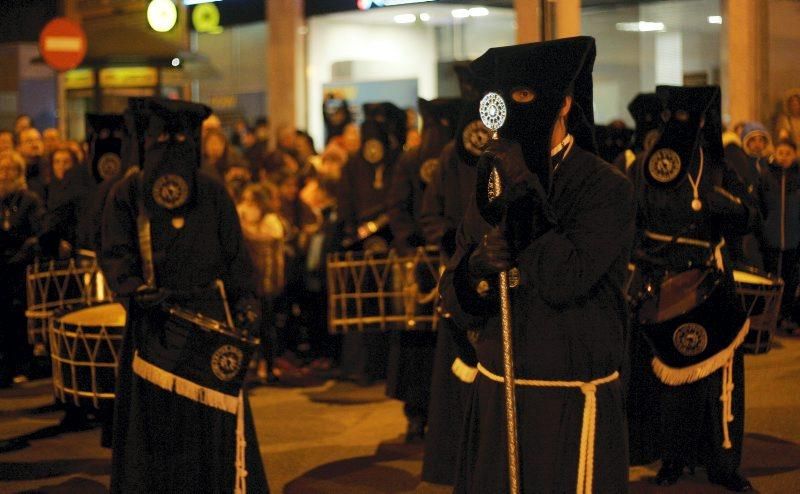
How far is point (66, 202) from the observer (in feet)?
37.6

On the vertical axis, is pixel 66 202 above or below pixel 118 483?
above

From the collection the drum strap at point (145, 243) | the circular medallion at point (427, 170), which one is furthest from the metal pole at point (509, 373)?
the circular medallion at point (427, 170)

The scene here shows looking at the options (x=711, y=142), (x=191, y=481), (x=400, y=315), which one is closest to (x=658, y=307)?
(x=711, y=142)

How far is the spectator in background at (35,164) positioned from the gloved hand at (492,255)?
32.5 feet

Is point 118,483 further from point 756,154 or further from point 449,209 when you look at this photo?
point 756,154

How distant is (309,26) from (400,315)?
48.4 feet

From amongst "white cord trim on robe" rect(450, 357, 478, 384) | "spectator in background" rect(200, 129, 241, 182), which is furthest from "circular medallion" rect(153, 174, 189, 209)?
"spectator in background" rect(200, 129, 241, 182)

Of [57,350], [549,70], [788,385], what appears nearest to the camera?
Answer: [549,70]

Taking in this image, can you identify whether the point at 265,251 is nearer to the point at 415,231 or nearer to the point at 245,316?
the point at 415,231

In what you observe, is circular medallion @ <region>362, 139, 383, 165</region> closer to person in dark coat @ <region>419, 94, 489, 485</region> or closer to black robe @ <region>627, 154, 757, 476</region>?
person in dark coat @ <region>419, 94, 489, 485</region>

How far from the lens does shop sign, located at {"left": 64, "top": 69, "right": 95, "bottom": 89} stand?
76.3 feet

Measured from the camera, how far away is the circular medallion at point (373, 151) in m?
11.1

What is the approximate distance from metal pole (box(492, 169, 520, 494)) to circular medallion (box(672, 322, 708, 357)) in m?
3.39

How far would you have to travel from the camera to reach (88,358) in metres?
6.97
